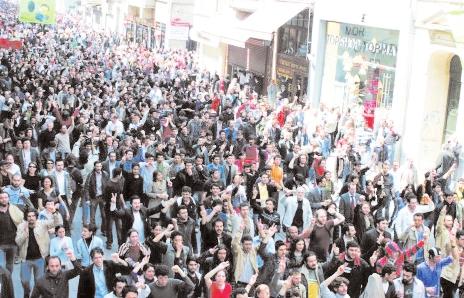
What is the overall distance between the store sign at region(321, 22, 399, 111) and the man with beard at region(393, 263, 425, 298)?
1555cm

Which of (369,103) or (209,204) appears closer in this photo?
(209,204)

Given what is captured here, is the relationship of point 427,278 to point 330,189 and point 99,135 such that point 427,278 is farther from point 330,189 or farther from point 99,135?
point 99,135

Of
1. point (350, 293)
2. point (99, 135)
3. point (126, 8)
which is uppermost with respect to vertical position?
point (126, 8)

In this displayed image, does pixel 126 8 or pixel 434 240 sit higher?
pixel 126 8

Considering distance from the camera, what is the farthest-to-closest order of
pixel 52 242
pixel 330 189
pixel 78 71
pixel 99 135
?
pixel 78 71 < pixel 99 135 < pixel 330 189 < pixel 52 242

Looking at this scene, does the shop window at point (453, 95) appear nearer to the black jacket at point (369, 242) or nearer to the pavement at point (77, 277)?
the pavement at point (77, 277)

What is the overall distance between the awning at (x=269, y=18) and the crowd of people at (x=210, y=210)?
9.16 meters

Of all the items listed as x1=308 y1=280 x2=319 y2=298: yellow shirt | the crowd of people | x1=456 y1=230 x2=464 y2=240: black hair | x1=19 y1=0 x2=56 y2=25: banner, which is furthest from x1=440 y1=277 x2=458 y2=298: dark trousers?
x1=19 y1=0 x2=56 y2=25: banner

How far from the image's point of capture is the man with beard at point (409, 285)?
8.93 metres

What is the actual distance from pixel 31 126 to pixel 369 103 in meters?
12.1

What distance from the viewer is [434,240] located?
1168 cm

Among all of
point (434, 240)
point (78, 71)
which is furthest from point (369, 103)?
point (434, 240)

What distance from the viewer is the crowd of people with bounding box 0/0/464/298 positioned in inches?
357

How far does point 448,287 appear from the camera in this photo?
10.5 metres
